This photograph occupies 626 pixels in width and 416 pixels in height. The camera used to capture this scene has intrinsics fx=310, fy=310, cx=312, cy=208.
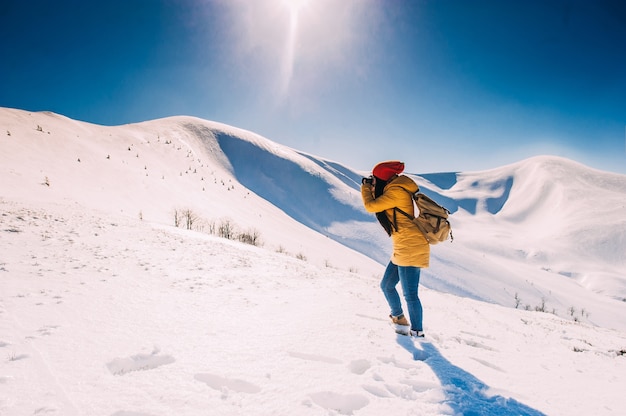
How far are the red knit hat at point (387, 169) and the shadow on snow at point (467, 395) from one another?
1.81 m

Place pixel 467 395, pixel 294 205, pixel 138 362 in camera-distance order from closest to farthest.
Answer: pixel 138 362 → pixel 467 395 → pixel 294 205

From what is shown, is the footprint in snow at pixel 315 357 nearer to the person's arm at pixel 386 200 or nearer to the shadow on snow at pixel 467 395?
the shadow on snow at pixel 467 395

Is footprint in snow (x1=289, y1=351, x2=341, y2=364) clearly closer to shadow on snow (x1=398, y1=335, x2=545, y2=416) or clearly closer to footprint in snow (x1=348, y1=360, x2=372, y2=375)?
footprint in snow (x1=348, y1=360, x2=372, y2=375)

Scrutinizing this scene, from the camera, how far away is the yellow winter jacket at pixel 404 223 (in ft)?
10.9

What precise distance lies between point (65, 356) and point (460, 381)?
282 cm

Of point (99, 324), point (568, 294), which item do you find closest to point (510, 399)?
point (99, 324)

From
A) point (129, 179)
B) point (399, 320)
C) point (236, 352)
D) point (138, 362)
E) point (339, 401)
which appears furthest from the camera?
point (129, 179)

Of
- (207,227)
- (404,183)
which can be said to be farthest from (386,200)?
(207,227)

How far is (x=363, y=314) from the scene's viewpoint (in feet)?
12.4

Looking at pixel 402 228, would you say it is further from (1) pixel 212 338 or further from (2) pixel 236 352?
(1) pixel 212 338

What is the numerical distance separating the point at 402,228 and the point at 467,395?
1640 mm

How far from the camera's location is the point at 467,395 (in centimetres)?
221

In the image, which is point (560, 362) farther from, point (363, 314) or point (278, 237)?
point (278, 237)

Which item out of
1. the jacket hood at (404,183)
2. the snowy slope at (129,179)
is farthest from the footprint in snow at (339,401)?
the snowy slope at (129,179)
